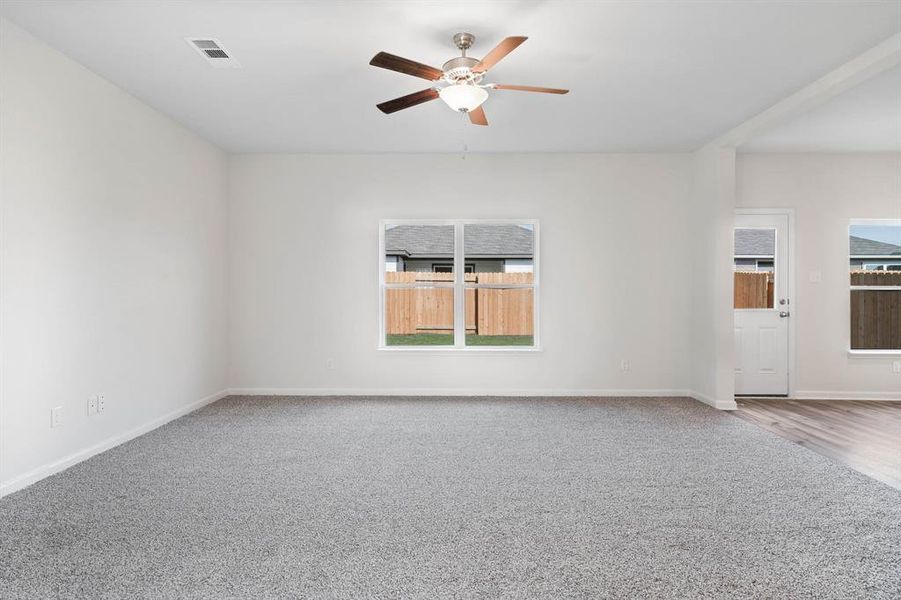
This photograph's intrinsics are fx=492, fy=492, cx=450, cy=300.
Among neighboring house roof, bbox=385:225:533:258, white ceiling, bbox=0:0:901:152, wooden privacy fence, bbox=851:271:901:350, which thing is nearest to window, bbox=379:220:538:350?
neighboring house roof, bbox=385:225:533:258

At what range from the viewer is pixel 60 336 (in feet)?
10.5

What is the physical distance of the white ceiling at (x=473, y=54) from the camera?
271 centimetres

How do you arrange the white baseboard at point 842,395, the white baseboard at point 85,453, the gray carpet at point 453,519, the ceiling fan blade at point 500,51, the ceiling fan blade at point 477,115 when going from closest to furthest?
the gray carpet at point 453,519
the ceiling fan blade at point 500,51
the white baseboard at point 85,453
the ceiling fan blade at point 477,115
the white baseboard at point 842,395

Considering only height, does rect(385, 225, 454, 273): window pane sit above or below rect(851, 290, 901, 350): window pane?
above

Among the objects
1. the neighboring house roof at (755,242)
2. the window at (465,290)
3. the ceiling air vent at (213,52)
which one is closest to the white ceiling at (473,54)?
the ceiling air vent at (213,52)

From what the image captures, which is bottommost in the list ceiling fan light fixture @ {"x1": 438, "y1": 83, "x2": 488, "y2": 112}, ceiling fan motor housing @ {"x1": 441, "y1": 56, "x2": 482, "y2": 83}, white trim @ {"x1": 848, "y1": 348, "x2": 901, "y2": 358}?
white trim @ {"x1": 848, "y1": 348, "x2": 901, "y2": 358}

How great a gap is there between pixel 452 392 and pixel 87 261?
140 inches

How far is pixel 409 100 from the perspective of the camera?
3.21m

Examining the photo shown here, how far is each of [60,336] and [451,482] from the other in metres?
2.70

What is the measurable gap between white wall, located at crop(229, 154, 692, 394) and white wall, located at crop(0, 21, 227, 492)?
0.69 meters

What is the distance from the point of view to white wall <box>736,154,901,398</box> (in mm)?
5445

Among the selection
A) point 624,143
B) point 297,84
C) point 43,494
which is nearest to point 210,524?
point 43,494

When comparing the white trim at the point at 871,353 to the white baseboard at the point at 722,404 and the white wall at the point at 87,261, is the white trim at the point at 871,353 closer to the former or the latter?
the white baseboard at the point at 722,404

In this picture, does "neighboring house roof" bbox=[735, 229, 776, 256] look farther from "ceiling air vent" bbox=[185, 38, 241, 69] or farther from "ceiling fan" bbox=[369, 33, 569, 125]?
"ceiling air vent" bbox=[185, 38, 241, 69]
